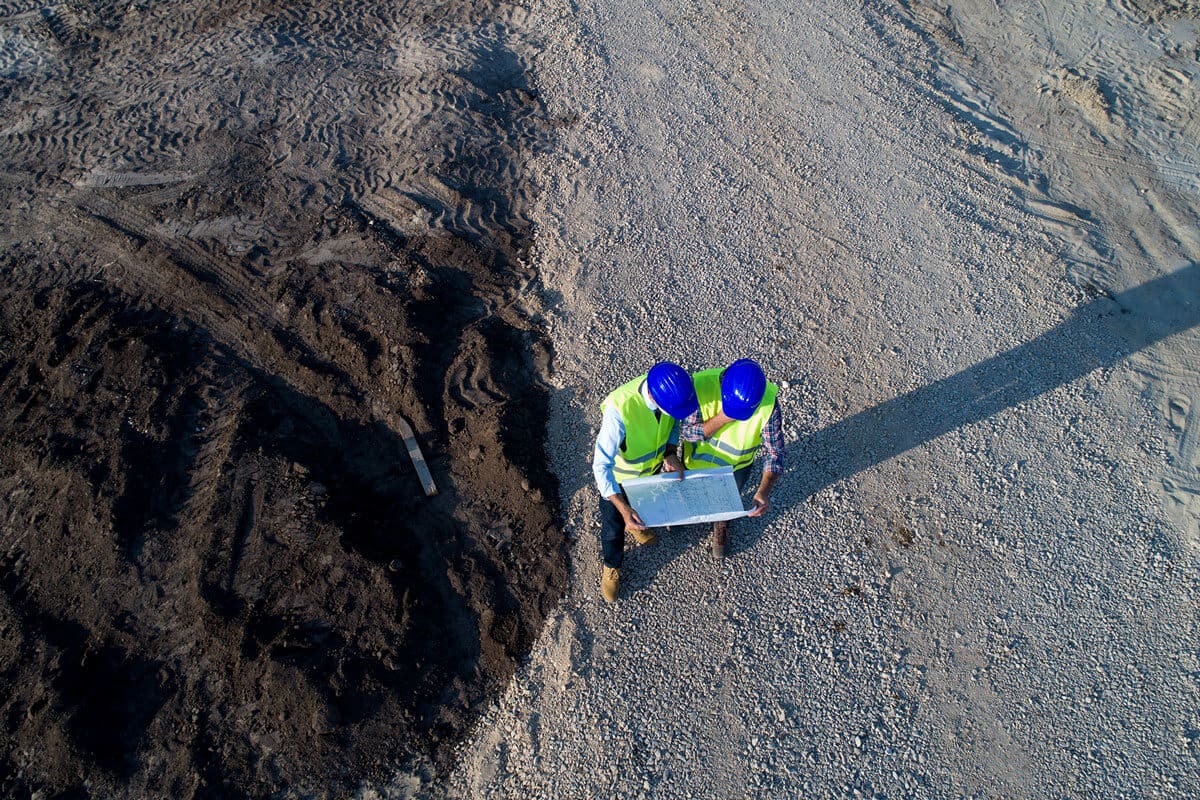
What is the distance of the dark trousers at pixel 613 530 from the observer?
19.9 feet

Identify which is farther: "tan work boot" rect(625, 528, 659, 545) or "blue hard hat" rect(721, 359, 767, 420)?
"tan work boot" rect(625, 528, 659, 545)

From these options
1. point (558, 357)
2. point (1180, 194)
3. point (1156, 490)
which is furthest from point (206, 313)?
point (1180, 194)

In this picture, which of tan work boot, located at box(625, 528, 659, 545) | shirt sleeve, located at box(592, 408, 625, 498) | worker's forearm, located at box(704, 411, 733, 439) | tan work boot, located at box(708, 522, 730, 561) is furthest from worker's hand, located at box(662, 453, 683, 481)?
tan work boot, located at box(708, 522, 730, 561)

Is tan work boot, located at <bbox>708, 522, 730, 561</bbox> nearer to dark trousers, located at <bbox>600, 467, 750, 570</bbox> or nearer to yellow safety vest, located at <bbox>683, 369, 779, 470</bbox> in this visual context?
dark trousers, located at <bbox>600, 467, 750, 570</bbox>

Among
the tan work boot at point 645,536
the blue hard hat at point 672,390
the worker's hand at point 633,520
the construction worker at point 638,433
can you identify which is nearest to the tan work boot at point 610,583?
the tan work boot at point 645,536

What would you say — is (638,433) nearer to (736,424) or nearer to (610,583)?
(736,424)

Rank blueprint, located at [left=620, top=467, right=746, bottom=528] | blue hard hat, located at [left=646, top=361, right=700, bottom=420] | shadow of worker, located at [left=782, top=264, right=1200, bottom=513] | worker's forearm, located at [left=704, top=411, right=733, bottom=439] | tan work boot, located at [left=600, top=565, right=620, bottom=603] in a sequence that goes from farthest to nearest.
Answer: shadow of worker, located at [left=782, top=264, right=1200, bottom=513]
tan work boot, located at [left=600, top=565, right=620, bottom=603]
blueprint, located at [left=620, top=467, right=746, bottom=528]
worker's forearm, located at [left=704, top=411, right=733, bottom=439]
blue hard hat, located at [left=646, top=361, right=700, bottom=420]

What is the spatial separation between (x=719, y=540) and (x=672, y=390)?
7.63 feet

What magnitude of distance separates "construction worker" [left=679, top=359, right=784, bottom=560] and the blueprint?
201 millimetres

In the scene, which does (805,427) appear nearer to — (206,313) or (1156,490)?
(1156,490)

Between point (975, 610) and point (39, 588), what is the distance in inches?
348

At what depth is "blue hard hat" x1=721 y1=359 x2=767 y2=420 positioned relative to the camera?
4.91 m

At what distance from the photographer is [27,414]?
24.6 ft

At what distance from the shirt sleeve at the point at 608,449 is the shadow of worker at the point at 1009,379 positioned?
227 centimetres
